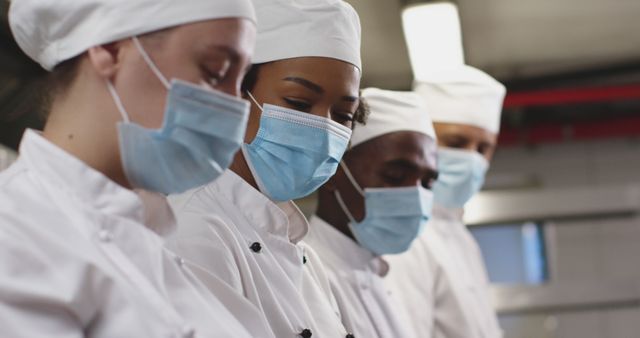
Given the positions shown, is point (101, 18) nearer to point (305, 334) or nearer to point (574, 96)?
point (305, 334)

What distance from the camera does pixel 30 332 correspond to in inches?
43.4

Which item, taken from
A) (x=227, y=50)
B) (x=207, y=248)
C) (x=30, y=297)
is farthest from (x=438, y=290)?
(x=30, y=297)

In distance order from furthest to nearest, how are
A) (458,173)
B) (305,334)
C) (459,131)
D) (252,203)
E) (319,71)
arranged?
(459,131) → (458,173) → (319,71) → (252,203) → (305,334)

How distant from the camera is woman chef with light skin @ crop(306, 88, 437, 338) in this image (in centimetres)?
263

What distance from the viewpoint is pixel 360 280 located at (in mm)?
2602

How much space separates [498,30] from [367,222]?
2667 mm

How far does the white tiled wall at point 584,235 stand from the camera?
5988 mm

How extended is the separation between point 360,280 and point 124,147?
136 cm

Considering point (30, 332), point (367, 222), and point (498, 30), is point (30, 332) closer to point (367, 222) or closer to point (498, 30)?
point (367, 222)

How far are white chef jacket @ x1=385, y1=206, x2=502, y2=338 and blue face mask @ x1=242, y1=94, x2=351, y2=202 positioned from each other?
1053mm

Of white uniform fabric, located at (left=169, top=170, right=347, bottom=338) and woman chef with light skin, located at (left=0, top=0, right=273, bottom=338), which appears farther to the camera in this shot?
white uniform fabric, located at (left=169, top=170, right=347, bottom=338)

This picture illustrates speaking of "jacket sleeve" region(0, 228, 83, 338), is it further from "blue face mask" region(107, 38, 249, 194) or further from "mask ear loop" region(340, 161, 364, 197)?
"mask ear loop" region(340, 161, 364, 197)

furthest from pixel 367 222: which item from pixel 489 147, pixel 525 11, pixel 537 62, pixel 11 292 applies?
pixel 537 62

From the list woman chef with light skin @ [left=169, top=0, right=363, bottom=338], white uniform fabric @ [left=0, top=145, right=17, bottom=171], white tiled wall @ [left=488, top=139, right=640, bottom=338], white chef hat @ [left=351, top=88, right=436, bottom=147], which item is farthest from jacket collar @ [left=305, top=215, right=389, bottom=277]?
white tiled wall @ [left=488, top=139, right=640, bottom=338]
